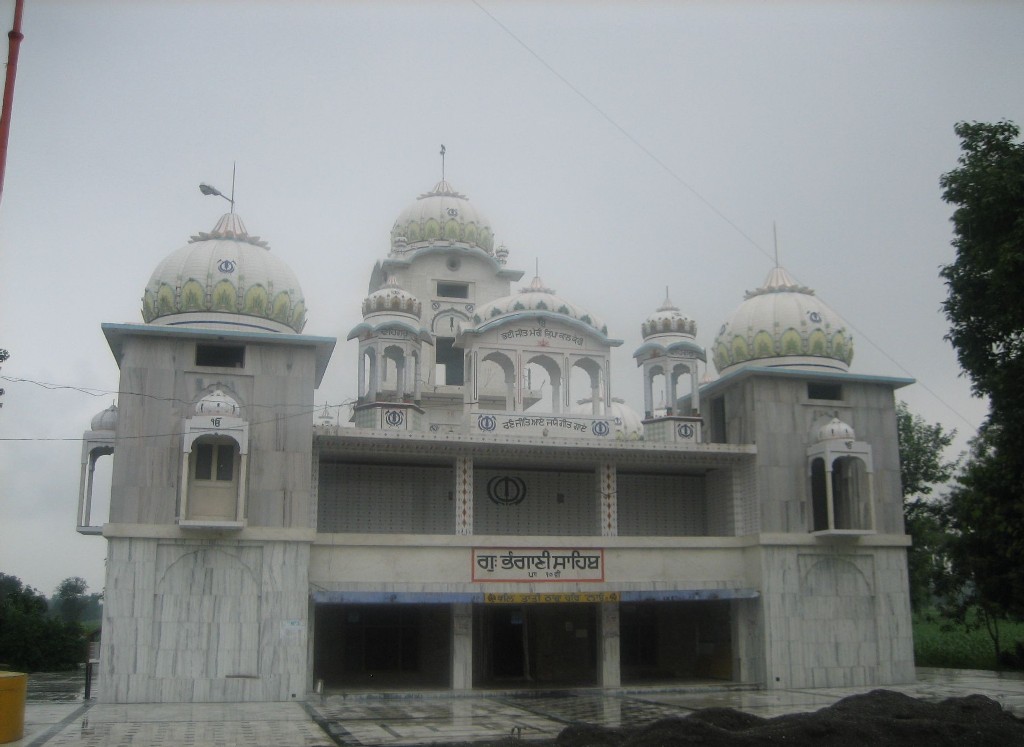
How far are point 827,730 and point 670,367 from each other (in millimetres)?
14519

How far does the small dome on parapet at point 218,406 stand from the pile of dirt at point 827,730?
10.3 m

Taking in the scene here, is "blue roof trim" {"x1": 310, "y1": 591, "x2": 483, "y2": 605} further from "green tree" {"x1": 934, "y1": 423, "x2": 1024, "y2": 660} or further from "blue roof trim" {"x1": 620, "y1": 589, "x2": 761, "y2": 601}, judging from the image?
"green tree" {"x1": 934, "y1": 423, "x2": 1024, "y2": 660}

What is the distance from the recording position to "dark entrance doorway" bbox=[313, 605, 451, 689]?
26875mm

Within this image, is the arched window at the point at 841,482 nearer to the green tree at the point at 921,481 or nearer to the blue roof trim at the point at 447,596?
the blue roof trim at the point at 447,596

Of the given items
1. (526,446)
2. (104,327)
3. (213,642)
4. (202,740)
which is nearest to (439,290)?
(526,446)

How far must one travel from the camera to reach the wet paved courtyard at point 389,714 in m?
16.7

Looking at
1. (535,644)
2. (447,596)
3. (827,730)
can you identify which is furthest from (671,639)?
(827,730)

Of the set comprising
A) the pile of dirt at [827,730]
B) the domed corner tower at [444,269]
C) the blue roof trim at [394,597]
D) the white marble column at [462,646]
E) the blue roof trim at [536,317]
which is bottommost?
the pile of dirt at [827,730]

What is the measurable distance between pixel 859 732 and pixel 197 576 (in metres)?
13.7

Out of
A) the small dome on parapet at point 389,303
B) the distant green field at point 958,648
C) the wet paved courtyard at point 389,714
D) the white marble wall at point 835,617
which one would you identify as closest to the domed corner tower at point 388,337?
the small dome on parapet at point 389,303

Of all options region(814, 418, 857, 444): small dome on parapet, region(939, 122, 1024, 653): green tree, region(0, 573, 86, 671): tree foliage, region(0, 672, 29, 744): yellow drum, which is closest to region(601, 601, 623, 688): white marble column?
region(814, 418, 857, 444): small dome on parapet

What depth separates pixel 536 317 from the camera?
26109mm

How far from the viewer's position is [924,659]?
3338cm

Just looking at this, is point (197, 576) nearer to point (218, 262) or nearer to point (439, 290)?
point (218, 262)
